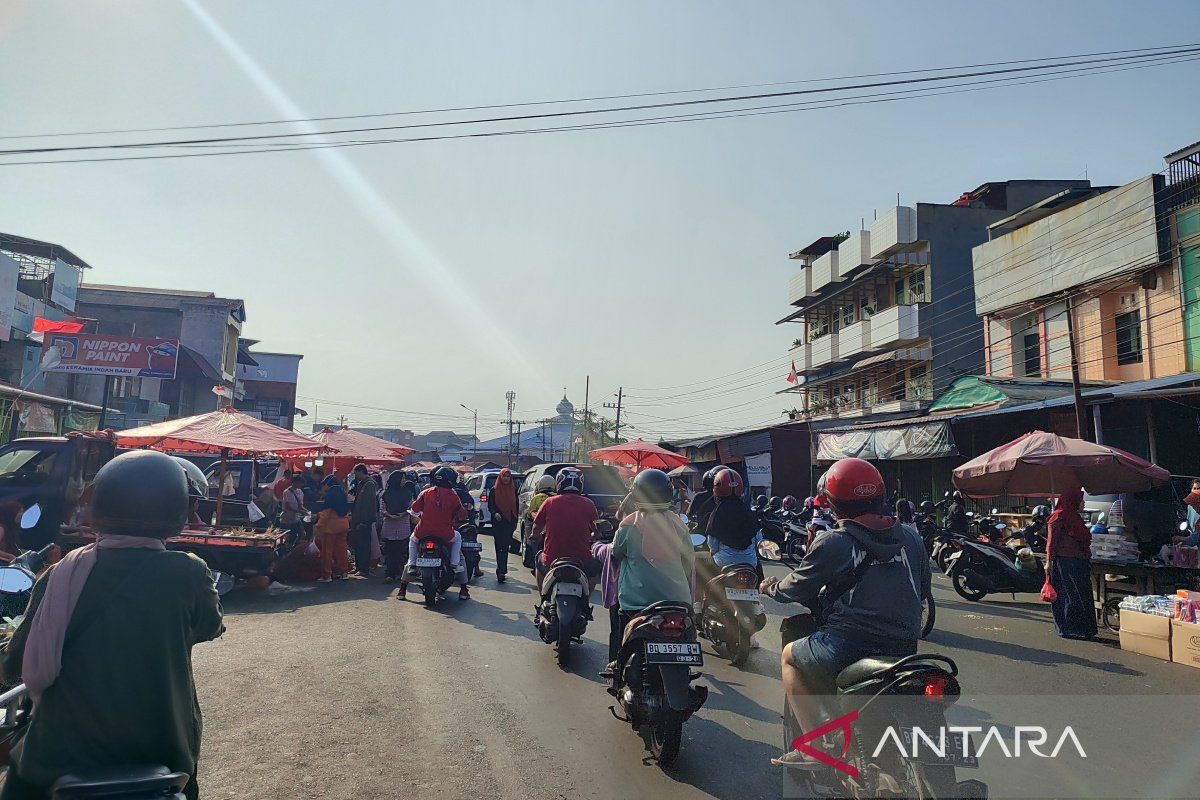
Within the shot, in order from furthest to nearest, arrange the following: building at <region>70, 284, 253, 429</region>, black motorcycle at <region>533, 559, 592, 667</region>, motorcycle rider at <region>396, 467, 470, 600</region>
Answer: building at <region>70, 284, 253, 429</region> < motorcycle rider at <region>396, 467, 470, 600</region> < black motorcycle at <region>533, 559, 592, 667</region>

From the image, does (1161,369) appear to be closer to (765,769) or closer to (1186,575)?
(1186,575)

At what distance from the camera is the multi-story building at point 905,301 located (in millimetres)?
31953

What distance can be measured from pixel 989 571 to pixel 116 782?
1178 cm

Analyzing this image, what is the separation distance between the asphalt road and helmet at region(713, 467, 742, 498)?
1723 mm

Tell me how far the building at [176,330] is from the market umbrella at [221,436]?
2436 cm

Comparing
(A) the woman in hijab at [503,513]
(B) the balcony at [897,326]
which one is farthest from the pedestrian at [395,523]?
(B) the balcony at [897,326]

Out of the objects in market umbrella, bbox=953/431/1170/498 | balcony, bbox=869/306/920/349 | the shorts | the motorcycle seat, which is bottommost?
the motorcycle seat

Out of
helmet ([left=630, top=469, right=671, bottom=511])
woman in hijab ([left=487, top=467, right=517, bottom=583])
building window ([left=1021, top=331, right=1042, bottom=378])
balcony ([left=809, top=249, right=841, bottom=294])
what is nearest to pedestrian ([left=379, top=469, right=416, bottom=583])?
woman in hijab ([left=487, top=467, right=517, bottom=583])

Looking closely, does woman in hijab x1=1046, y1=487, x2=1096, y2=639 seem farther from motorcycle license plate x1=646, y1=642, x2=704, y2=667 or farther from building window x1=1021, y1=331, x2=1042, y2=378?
building window x1=1021, y1=331, x2=1042, y2=378

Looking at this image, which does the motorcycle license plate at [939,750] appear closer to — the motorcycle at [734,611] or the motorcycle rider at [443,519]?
the motorcycle at [734,611]

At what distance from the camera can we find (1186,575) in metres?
8.89

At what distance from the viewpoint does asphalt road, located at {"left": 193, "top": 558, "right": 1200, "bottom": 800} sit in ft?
14.3

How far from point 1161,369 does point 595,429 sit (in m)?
47.0

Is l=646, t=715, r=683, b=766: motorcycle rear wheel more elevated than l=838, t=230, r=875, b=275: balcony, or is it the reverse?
l=838, t=230, r=875, b=275: balcony
